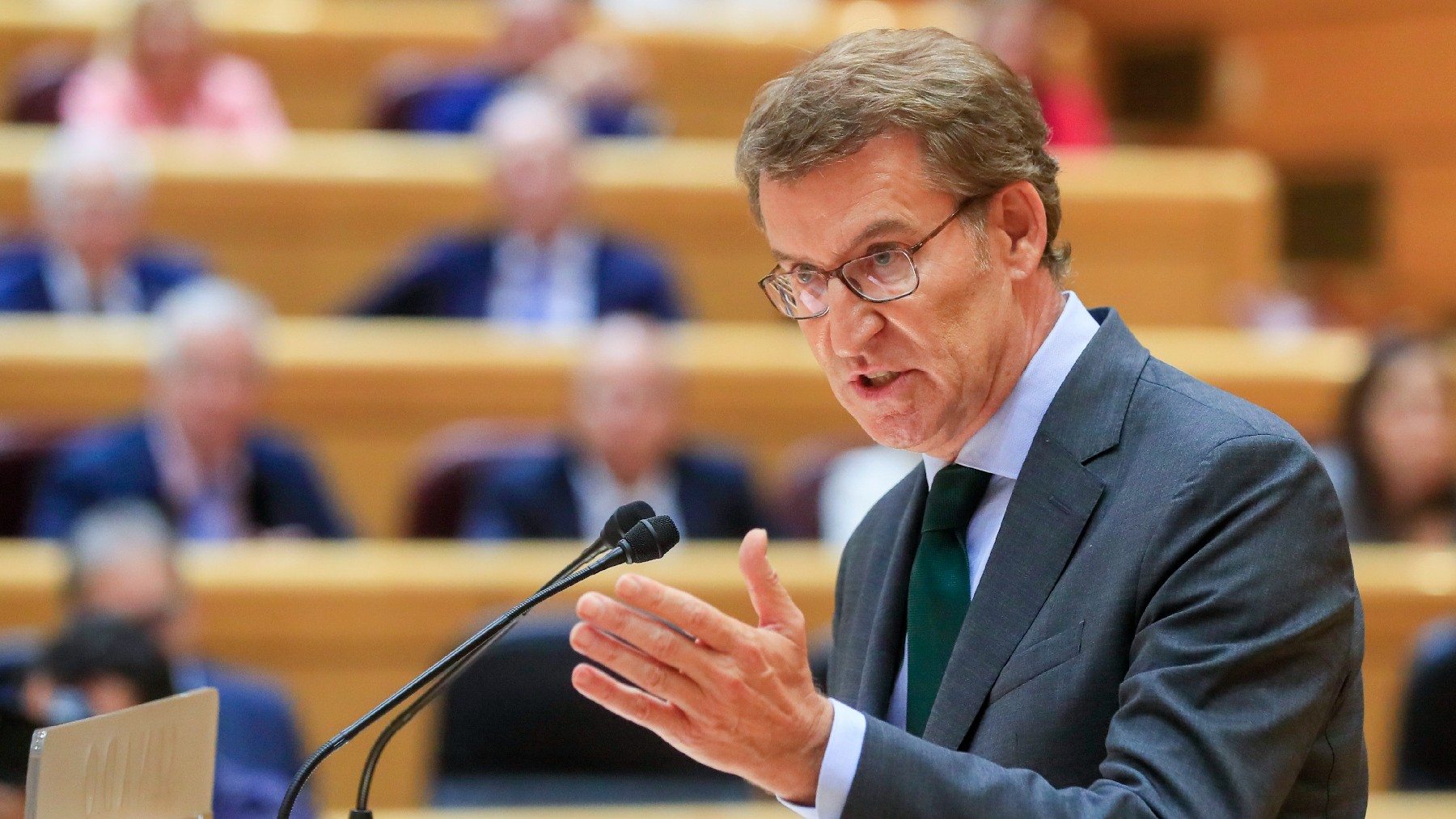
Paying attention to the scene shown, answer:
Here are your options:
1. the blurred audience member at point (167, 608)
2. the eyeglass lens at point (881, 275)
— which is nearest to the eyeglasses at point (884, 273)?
the eyeglass lens at point (881, 275)

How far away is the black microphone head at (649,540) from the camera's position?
118cm

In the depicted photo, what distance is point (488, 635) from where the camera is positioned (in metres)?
1.14

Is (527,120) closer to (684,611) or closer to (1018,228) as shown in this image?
(1018,228)

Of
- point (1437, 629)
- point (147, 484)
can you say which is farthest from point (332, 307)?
point (1437, 629)

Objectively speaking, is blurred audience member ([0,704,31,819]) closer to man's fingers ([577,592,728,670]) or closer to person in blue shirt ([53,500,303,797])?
man's fingers ([577,592,728,670])

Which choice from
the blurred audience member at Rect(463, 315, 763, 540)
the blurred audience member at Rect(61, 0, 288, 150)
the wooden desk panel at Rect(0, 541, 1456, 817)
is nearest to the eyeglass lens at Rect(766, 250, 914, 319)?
the wooden desk panel at Rect(0, 541, 1456, 817)

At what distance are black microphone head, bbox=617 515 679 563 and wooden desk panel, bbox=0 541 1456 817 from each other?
198 cm

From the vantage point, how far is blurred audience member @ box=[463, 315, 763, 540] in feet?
12.3

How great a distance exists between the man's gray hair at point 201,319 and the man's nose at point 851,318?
281 cm

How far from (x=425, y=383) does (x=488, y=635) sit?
3128mm

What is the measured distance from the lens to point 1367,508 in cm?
378

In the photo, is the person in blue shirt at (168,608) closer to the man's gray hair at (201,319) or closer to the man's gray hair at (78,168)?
the man's gray hair at (201,319)

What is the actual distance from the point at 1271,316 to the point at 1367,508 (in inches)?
52.6

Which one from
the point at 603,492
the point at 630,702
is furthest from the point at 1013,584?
the point at 603,492
